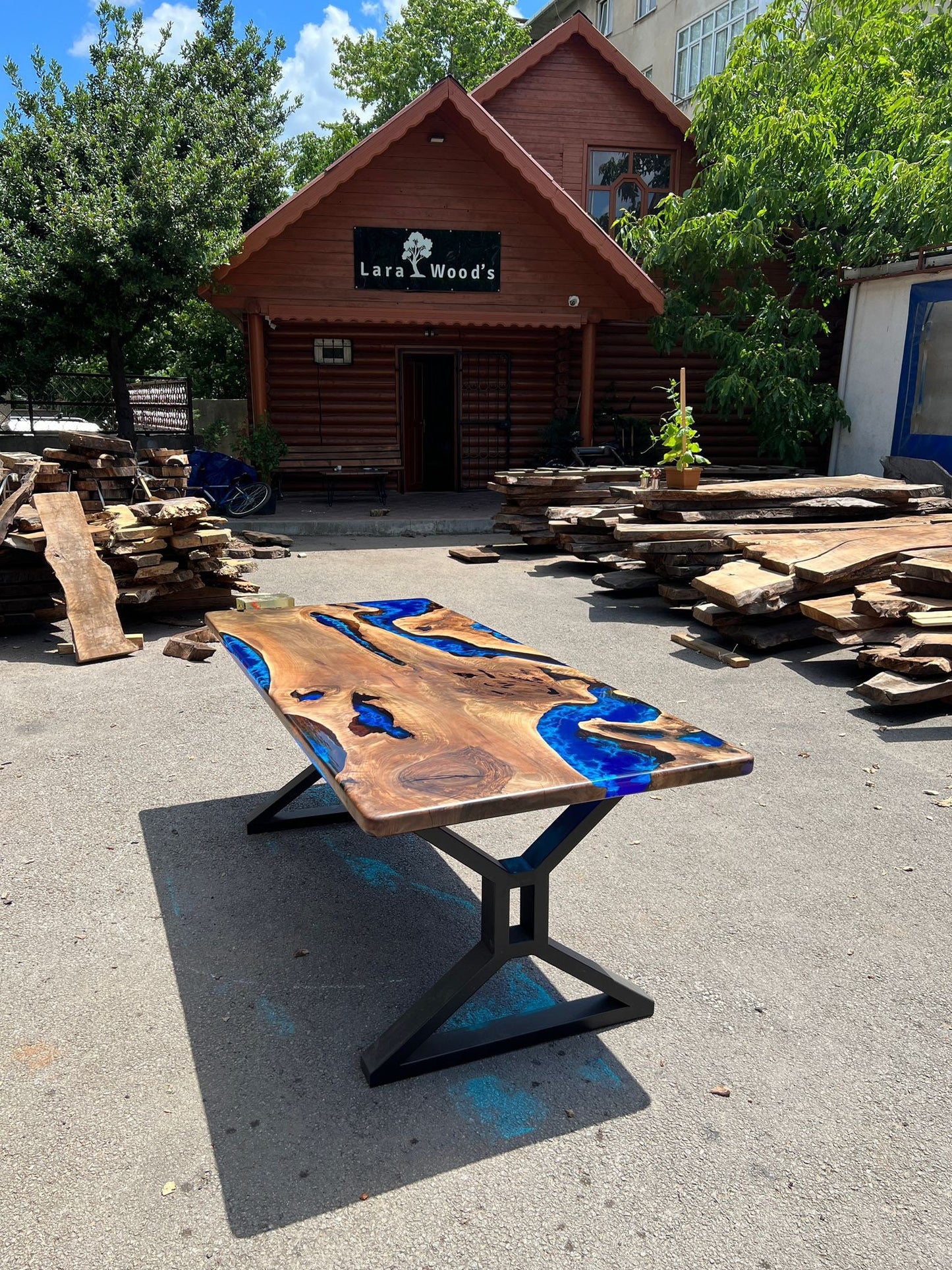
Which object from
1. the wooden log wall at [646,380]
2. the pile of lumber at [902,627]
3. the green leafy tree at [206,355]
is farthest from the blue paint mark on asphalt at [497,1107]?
the green leafy tree at [206,355]

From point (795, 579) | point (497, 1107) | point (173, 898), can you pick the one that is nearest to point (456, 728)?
point (497, 1107)

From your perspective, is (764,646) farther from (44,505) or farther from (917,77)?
(917,77)

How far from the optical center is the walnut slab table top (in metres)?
2.24

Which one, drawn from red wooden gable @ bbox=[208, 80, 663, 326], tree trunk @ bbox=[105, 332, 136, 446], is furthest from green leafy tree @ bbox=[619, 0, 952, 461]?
tree trunk @ bbox=[105, 332, 136, 446]

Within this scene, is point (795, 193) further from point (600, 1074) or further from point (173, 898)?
point (600, 1074)

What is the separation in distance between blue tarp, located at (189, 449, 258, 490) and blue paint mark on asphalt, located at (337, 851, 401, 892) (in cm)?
1033

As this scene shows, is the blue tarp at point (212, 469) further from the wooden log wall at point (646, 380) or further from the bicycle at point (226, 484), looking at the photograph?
the wooden log wall at point (646, 380)

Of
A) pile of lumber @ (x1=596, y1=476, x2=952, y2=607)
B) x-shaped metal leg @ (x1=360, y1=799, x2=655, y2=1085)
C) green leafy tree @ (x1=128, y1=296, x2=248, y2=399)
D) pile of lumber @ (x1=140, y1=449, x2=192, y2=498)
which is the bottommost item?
x-shaped metal leg @ (x1=360, y1=799, x2=655, y2=1085)

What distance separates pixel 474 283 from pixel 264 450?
4084 mm

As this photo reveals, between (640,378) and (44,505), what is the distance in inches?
485

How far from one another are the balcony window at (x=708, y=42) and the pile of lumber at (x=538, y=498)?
20.2 metres

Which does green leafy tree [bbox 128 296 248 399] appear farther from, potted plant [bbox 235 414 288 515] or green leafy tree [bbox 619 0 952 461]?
green leafy tree [bbox 619 0 952 461]

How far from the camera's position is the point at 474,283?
46.5ft

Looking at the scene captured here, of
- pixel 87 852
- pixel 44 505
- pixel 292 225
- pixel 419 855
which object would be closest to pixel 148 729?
pixel 87 852
